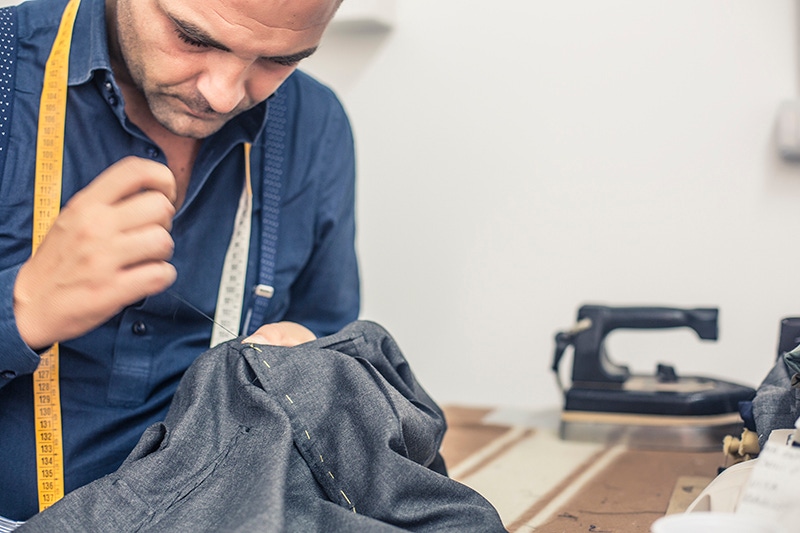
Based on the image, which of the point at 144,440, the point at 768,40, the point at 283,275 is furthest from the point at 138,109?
the point at 768,40

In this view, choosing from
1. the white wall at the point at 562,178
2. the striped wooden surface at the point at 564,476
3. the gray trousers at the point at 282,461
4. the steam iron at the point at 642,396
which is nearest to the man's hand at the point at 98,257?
the gray trousers at the point at 282,461

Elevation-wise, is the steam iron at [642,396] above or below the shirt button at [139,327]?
below

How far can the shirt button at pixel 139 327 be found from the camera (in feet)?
3.50

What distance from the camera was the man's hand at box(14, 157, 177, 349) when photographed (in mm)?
785

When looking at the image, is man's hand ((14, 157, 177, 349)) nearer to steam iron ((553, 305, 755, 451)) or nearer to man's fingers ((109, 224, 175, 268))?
man's fingers ((109, 224, 175, 268))

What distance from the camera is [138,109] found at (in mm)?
1113

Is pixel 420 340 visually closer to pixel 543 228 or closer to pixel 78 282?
pixel 543 228

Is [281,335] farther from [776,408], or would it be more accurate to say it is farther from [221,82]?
[776,408]

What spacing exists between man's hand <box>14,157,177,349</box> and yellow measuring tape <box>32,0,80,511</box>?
0.23 meters

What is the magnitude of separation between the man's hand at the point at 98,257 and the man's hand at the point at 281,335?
18 centimetres

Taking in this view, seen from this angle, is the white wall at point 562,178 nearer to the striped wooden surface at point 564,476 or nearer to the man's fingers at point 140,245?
the striped wooden surface at point 564,476

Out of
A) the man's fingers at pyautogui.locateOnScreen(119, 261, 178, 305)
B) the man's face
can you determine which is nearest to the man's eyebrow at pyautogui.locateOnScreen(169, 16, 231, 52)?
the man's face

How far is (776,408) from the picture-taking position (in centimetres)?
88

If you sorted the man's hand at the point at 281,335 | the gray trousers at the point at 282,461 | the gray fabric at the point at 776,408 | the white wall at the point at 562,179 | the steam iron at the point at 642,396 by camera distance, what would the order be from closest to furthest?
1. the gray trousers at the point at 282,461
2. the gray fabric at the point at 776,408
3. the man's hand at the point at 281,335
4. the steam iron at the point at 642,396
5. the white wall at the point at 562,179
